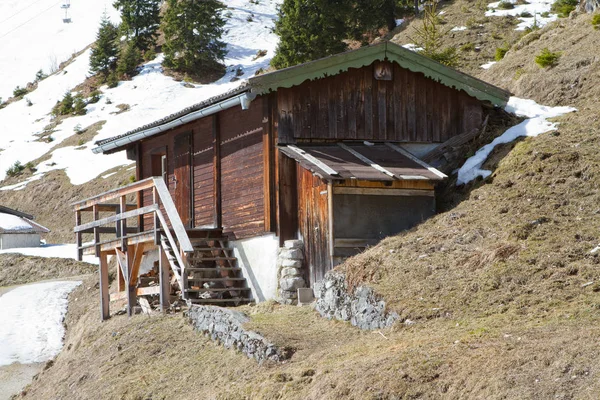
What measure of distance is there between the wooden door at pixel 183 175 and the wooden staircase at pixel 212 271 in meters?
1.80

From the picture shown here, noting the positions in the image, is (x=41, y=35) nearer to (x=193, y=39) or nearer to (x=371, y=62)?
(x=193, y=39)

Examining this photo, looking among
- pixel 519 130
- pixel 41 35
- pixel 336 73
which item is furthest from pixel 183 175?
pixel 41 35

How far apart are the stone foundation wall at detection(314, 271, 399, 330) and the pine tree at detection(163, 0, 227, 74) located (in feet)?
182

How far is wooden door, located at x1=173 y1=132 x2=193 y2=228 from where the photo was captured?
21.7m

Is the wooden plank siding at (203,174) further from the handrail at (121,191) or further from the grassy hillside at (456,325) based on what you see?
the grassy hillside at (456,325)

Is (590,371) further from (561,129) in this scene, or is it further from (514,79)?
(514,79)

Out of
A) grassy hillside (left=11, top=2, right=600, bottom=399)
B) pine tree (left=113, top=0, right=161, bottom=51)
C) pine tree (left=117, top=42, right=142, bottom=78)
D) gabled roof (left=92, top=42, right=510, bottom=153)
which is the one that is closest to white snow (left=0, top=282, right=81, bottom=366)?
grassy hillside (left=11, top=2, right=600, bottom=399)

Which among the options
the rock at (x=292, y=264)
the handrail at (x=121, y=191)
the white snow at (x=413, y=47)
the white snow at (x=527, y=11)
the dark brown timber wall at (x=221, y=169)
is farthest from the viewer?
the white snow at (x=527, y=11)

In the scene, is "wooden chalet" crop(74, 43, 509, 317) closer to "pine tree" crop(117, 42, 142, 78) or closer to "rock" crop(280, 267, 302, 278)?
"rock" crop(280, 267, 302, 278)

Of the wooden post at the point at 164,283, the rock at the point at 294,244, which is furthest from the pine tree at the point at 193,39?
the rock at the point at 294,244

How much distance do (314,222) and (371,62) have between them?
405cm

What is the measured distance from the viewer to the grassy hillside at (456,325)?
9625 mm

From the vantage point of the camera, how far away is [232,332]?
13969mm

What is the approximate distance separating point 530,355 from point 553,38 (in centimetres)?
1871
